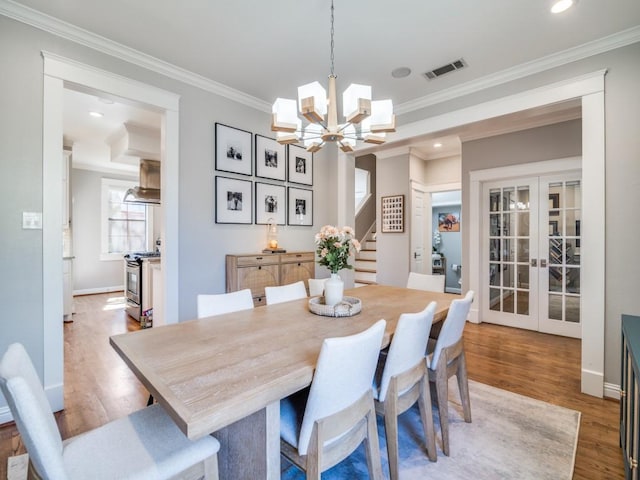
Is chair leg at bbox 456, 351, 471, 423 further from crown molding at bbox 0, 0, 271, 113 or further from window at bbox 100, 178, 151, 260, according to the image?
window at bbox 100, 178, 151, 260

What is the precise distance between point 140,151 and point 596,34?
5.18m

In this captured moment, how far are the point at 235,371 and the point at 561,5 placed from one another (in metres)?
2.92

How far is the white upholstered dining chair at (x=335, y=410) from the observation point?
110 centimetres

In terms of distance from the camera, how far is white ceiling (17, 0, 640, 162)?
2.08 metres

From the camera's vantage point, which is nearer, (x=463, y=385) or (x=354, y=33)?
(x=463, y=385)

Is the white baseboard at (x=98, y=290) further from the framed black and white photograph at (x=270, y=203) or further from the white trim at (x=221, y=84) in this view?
the white trim at (x=221, y=84)

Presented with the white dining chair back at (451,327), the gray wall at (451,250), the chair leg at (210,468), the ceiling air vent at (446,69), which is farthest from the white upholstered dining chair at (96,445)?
the gray wall at (451,250)

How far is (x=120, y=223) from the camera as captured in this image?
7.12 meters

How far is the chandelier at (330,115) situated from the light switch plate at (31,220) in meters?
1.80

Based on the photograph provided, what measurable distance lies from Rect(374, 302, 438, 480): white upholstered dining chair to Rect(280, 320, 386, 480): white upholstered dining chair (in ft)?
0.55

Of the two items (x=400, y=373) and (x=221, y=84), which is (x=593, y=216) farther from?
(x=221, y=84)

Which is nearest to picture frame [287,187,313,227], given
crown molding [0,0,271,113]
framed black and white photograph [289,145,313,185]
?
framed black and white photograph [289,145,313,185]

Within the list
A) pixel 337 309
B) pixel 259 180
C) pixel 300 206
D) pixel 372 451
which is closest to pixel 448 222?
pixel 300 206

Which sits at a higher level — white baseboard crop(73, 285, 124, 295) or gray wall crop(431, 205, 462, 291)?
gray wall crop(431, 205, 462, 291)
